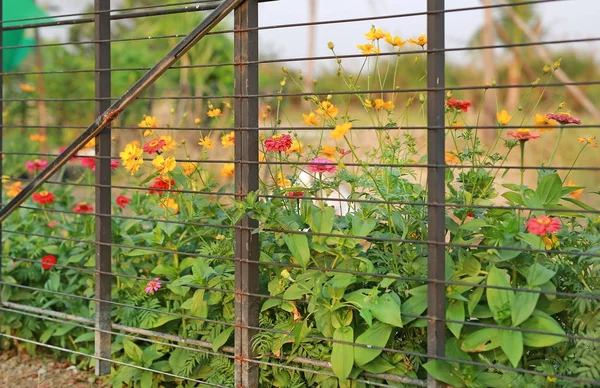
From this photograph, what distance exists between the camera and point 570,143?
8797 millimetres

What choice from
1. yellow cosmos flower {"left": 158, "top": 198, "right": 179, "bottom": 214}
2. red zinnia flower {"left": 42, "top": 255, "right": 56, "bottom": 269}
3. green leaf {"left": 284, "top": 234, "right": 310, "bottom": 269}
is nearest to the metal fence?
green leaf {"left": 284, "top": 234, "right": 310, "bottom": 269}

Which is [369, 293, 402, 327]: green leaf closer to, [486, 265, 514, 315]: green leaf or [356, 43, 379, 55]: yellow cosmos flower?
[486, 265, 514, 315]: green leaf

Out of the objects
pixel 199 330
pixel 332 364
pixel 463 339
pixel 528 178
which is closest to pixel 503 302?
pixel 463 339

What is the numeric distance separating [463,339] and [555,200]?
1.81 ft

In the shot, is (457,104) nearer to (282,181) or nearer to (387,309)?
(282,181)

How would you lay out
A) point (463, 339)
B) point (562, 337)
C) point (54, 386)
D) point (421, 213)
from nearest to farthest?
point (562, 337) → point (463, 339) → point (421, 213) → point (54, 386)

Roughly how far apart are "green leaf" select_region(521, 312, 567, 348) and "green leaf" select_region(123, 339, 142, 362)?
1559 mm

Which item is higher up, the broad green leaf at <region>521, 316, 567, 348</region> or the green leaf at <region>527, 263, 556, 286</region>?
the green leaf at <region>527, 263, 556, 286</region>

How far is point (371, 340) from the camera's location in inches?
94.5

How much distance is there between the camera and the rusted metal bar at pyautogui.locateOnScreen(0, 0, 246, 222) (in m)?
2.62

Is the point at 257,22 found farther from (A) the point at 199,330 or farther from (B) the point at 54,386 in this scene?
(B) the point at 54,386

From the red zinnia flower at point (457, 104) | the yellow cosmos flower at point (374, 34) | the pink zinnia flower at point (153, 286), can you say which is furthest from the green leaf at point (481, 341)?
the pink zinnia flower at point (153, 286)

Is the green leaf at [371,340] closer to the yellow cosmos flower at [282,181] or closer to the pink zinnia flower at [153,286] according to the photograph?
the yellow cosmos flower at [282,181]

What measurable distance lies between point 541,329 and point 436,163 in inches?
23.3
